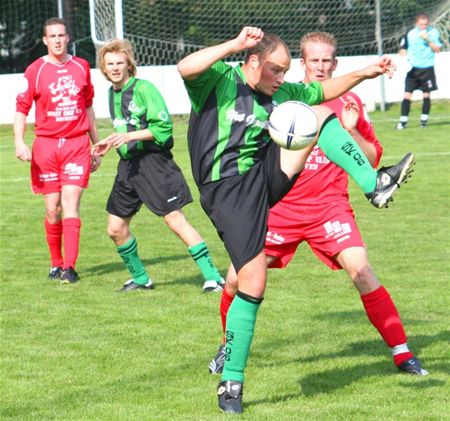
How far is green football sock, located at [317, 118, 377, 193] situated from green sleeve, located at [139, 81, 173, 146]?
3.06 meters

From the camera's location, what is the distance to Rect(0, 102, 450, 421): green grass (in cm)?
571

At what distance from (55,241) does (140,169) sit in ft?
4.20

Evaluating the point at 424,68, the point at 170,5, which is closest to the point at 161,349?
the point at 424,68

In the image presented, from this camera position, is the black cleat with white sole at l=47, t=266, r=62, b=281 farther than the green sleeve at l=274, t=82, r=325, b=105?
Yes

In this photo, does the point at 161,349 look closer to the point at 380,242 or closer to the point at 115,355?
the point at 115,355

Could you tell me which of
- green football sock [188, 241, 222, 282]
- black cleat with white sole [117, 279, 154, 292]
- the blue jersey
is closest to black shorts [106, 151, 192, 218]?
green football sock [188, 241, 222, 282]

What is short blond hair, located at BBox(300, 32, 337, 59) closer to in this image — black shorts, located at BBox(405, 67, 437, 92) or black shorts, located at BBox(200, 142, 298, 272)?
black shorts, located at BBox(200, 142, 298, 272)

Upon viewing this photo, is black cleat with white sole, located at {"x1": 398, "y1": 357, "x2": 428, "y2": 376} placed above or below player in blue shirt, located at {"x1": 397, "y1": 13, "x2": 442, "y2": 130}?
above

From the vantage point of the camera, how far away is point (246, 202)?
5.61 m

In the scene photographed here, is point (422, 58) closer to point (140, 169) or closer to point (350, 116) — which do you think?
point (140, 169)

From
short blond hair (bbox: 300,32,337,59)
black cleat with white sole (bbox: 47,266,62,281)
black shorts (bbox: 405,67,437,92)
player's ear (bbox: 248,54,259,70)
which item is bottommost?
black shorts (bbox: 405,67,437,92)

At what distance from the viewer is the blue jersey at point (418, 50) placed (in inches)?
874

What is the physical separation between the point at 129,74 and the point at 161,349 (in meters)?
2.77

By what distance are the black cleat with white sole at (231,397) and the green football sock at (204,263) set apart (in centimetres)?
340
